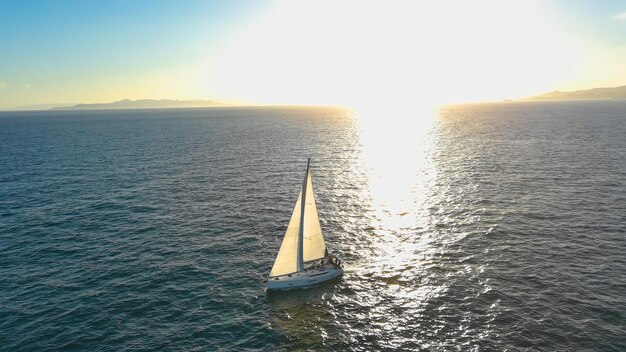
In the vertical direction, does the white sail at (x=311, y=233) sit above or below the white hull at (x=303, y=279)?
above

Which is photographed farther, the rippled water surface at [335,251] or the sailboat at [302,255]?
the sailboat at [302,255]

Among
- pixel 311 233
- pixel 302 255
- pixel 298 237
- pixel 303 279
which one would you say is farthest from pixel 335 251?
pixel 298 237

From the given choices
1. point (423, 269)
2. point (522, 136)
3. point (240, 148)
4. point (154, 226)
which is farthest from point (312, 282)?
point (522, 136)

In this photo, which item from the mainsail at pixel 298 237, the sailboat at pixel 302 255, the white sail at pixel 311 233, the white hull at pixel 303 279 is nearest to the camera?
the white hull at pixel 303 279

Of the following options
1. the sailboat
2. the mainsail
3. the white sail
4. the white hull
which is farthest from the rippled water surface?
the white sail

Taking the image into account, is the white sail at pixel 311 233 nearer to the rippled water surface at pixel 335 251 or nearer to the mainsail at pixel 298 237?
the mainsail at pixel 298 237

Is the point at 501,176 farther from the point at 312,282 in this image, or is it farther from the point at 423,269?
the point at 312,282

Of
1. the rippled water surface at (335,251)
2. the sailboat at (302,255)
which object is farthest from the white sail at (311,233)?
the rippled water surface at (335,251)

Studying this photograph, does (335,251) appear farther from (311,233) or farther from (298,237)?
(298,237)
